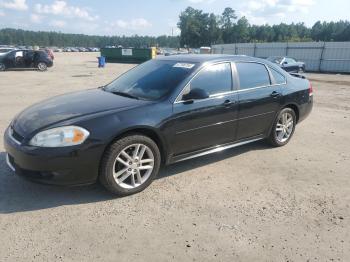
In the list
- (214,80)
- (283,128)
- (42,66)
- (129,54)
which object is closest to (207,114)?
(214,80)

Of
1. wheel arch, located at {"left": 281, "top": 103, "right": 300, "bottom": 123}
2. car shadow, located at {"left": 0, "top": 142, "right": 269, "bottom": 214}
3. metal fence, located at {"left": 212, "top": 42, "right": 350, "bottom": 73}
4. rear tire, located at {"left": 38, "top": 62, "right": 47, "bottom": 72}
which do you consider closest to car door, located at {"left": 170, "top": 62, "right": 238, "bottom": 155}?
car shadow, located at {"left": 0, "top": 142, "right": 269, "bottom": 214}

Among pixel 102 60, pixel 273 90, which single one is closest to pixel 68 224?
pixel 273 90

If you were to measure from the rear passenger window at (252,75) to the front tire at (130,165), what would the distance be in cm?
186

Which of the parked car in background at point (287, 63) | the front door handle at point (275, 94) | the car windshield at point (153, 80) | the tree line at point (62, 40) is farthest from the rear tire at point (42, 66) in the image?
the tree line at point (62, 40)

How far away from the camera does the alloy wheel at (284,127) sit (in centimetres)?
593

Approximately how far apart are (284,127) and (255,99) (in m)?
1.10

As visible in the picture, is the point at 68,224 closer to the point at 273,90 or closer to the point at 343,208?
the point at 343,208

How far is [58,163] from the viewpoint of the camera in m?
3.58

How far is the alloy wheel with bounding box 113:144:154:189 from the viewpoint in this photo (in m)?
3.98

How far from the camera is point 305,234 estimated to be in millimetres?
3383

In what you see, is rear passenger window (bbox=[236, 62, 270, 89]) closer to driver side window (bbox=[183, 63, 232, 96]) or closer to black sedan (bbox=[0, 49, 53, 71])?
driver side window (bbox=[183, 63, 232, 96])

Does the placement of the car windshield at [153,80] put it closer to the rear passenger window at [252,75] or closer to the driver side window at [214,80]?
the driver side window at [214,80]

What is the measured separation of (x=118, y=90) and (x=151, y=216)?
2.02 meters

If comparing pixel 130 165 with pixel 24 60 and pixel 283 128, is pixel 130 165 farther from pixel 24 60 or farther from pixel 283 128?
pixel 24 60
